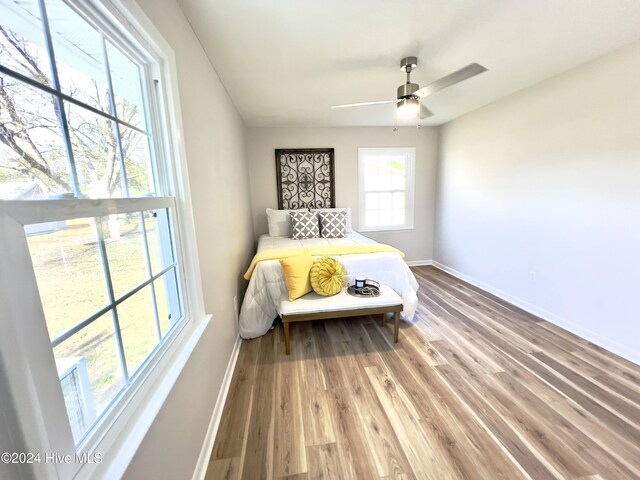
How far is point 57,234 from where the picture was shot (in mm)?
636

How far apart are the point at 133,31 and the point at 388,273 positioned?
2.47 meters

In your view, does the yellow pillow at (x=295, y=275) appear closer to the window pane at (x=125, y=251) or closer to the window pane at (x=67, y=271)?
the window pane at (x=125, y=251)

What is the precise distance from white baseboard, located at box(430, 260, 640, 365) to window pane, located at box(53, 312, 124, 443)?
3306 mm

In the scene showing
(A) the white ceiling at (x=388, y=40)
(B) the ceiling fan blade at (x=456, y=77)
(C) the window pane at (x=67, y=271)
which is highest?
(A) the white ceiling at (x=388, y=40)

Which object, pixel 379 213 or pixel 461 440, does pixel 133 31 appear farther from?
pixel 379 213

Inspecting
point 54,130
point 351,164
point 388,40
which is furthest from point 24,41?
point 351,164

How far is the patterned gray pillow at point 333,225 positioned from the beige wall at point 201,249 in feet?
4.78

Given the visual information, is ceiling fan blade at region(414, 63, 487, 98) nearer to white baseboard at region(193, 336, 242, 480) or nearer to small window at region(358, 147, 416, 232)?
small window at region(358, 147, 416, 232)

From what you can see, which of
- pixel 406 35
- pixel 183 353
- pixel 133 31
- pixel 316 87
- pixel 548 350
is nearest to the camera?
pixel 133 31

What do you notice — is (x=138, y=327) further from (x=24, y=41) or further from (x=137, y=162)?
(x=24, y=41)

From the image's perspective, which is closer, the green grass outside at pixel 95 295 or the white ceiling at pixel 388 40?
the green grass outside at pixel 95 295

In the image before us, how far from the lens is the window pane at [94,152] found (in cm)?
73

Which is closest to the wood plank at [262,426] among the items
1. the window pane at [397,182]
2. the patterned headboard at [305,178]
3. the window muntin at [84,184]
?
the window muntin at [84,184]

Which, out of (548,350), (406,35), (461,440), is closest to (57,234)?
(461,440)
